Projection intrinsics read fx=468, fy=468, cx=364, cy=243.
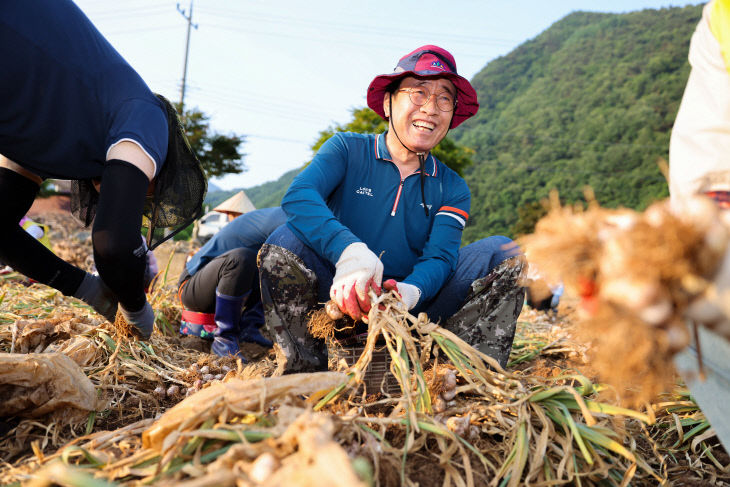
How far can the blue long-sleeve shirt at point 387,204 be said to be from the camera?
1898 mm

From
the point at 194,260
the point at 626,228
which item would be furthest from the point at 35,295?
the point at 626,228

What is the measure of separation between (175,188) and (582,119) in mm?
39932

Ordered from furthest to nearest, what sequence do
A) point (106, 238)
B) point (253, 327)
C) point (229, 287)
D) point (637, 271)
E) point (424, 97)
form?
point (253, 327) < point (229, 287) < point (424, 97) < point (106, 238) < point (637, 271)

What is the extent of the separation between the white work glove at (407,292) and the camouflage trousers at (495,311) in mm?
343

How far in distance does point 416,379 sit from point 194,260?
2.06 meters

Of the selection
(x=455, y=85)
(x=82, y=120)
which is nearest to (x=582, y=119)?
(x=455, y=85)

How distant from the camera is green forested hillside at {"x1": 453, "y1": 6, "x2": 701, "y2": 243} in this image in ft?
95.0

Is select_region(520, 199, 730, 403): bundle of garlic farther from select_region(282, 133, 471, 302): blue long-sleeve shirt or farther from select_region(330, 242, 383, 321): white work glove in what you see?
select_region(282, 133, 471, 302): blue long-sleeve shirt

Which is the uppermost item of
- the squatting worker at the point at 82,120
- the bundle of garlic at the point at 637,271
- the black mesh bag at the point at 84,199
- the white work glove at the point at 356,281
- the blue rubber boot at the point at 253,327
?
the squatting worker at the point at 82,120

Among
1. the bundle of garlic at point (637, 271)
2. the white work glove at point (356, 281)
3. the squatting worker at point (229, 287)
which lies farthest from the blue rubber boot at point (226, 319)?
the bundle of garlic at point (637, 271)

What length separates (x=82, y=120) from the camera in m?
1.63

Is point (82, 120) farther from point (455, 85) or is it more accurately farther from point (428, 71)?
point (455, 85)

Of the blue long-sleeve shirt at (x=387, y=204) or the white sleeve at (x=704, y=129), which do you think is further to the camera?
the blue long-sleeve shirt at (x=387, y=204)

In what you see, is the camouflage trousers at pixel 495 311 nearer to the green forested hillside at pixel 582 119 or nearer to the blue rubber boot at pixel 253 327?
the blue rubber boot at pixel 253 327
